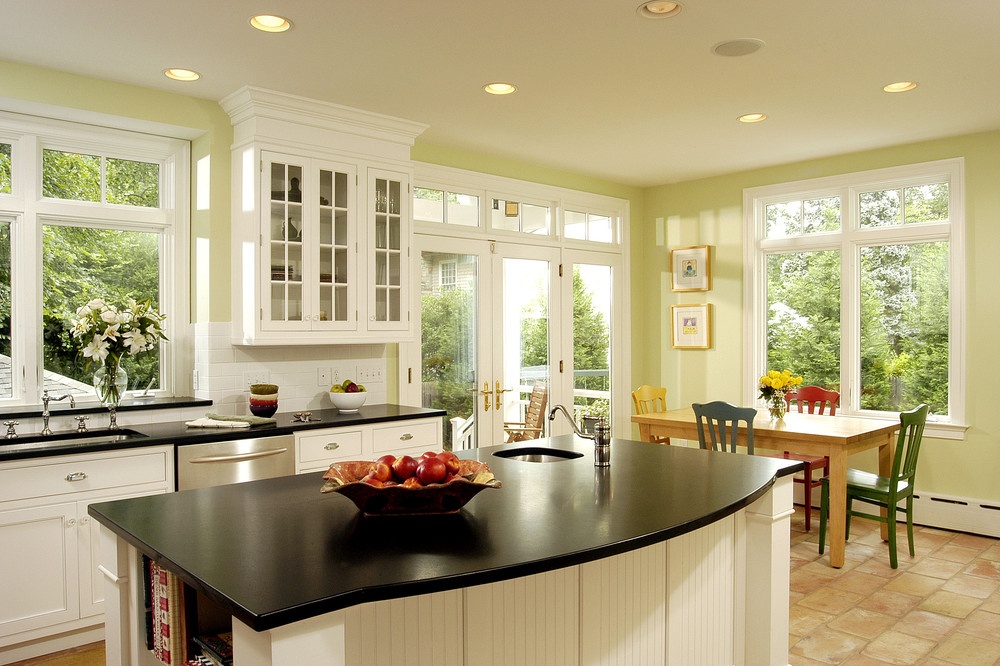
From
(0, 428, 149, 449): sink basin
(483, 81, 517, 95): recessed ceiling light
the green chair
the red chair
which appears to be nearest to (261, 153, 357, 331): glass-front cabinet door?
(0, 428, 149, 449): sink basin

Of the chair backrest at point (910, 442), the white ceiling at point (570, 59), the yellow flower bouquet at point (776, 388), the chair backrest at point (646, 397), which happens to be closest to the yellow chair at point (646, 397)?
the chair backrest at point (646, 397)

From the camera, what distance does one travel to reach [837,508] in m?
4.42

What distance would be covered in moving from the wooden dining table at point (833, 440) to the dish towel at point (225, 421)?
8.91 ft

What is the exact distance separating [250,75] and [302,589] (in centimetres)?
313

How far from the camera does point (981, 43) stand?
351cm

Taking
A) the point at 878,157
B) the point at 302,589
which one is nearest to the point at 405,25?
the point at 302,589

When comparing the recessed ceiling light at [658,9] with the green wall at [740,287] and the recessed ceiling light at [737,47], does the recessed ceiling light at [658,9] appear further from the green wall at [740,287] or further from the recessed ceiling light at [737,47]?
the green wall at [740,287]

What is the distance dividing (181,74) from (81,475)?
202cm

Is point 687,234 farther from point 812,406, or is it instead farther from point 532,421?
point 532,421

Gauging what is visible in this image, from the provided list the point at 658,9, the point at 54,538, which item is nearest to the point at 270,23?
the point at 658,9

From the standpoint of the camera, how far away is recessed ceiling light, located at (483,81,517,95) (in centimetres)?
404

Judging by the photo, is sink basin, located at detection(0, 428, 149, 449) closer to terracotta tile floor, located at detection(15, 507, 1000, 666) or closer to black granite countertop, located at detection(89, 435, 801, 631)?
terracotta tile floor, located at detection(15, 507, 1000, 666)

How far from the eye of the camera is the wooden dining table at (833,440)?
14.4 feet

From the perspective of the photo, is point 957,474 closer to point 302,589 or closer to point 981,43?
point 981,43
